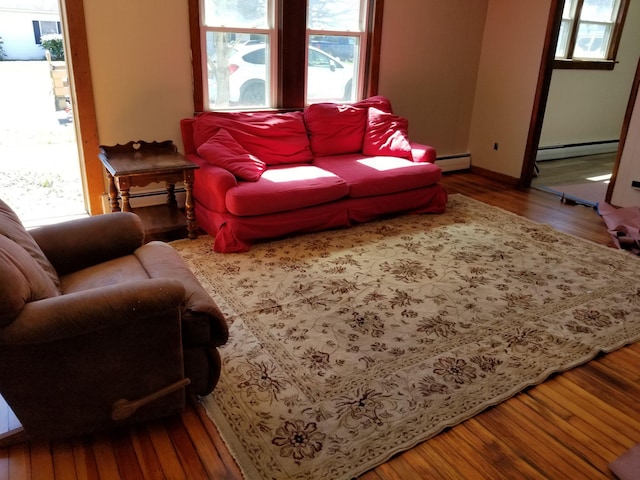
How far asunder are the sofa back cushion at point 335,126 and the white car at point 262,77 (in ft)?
1.09

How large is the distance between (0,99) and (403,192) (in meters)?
3.88

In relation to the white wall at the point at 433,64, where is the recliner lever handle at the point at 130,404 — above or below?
below

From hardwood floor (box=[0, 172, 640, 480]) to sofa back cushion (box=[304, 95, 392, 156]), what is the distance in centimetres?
272

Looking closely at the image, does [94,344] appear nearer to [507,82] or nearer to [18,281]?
[18,281]

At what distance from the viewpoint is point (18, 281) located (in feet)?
5.03

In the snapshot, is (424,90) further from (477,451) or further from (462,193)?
(477,451)

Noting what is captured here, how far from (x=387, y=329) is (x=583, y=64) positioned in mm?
5427

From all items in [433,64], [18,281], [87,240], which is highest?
[433,64]

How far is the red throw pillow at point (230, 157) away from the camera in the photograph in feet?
11.4

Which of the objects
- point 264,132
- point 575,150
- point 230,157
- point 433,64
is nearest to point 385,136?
point 264,132

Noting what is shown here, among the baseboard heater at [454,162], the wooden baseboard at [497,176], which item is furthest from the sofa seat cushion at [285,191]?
the wooden baseboard at [497,176]

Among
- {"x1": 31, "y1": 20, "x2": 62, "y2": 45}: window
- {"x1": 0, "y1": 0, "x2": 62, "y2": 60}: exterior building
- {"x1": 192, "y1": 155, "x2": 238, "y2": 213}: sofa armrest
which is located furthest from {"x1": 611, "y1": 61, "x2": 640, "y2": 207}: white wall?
{"x1": 31, "y1": 20, "x2": 62, "y2": 45}: window

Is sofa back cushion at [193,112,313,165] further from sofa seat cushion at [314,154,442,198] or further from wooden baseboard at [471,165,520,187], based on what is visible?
wooden baseboard at [471,165,520,187]

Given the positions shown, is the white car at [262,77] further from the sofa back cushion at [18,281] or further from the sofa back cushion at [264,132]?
the sofa back cushion at [18,281]
